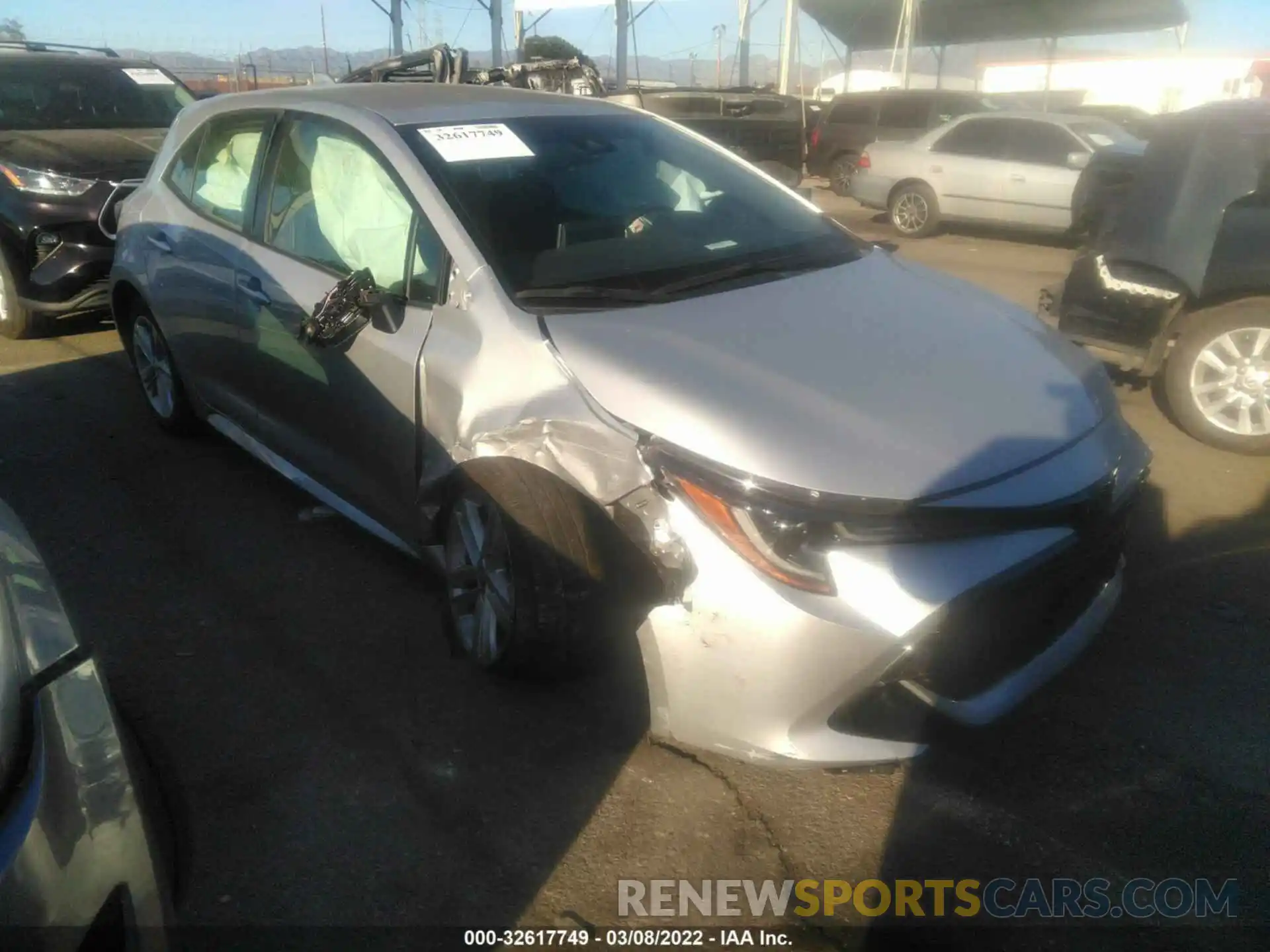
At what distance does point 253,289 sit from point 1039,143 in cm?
1055

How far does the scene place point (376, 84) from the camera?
4203 millimetres

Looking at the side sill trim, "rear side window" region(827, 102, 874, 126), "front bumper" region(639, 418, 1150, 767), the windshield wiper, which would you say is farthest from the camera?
"rear side window" region(827, 102, 874, 126)

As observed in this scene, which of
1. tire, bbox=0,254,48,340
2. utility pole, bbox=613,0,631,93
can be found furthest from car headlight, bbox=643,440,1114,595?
utility pole, bbox=613,0,631,93

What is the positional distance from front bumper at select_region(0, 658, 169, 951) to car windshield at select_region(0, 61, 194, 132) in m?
6.79

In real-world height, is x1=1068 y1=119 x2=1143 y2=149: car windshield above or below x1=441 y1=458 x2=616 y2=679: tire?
above

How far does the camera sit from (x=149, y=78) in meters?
8.21

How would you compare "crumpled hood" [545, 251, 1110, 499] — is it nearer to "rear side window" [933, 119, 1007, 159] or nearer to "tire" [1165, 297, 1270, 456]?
"tire" [1165, 297, 1270, 456]

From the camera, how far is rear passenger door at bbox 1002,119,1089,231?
11.5 meters

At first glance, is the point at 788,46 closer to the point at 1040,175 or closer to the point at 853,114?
the point at 853,114

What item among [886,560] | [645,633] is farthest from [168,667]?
[886,560]

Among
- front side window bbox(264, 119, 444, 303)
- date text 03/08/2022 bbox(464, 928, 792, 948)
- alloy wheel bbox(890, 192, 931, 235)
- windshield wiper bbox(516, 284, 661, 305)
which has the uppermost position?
front side window bbox(264, 119, 444, 303)

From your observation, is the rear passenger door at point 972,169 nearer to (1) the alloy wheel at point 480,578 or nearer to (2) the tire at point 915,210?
(2) the tire at point 915,210

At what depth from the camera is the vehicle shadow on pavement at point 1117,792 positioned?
2.30m

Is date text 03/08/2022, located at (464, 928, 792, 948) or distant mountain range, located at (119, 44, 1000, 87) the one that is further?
distant mountain range, located at (119, 44, 1000, 87)
